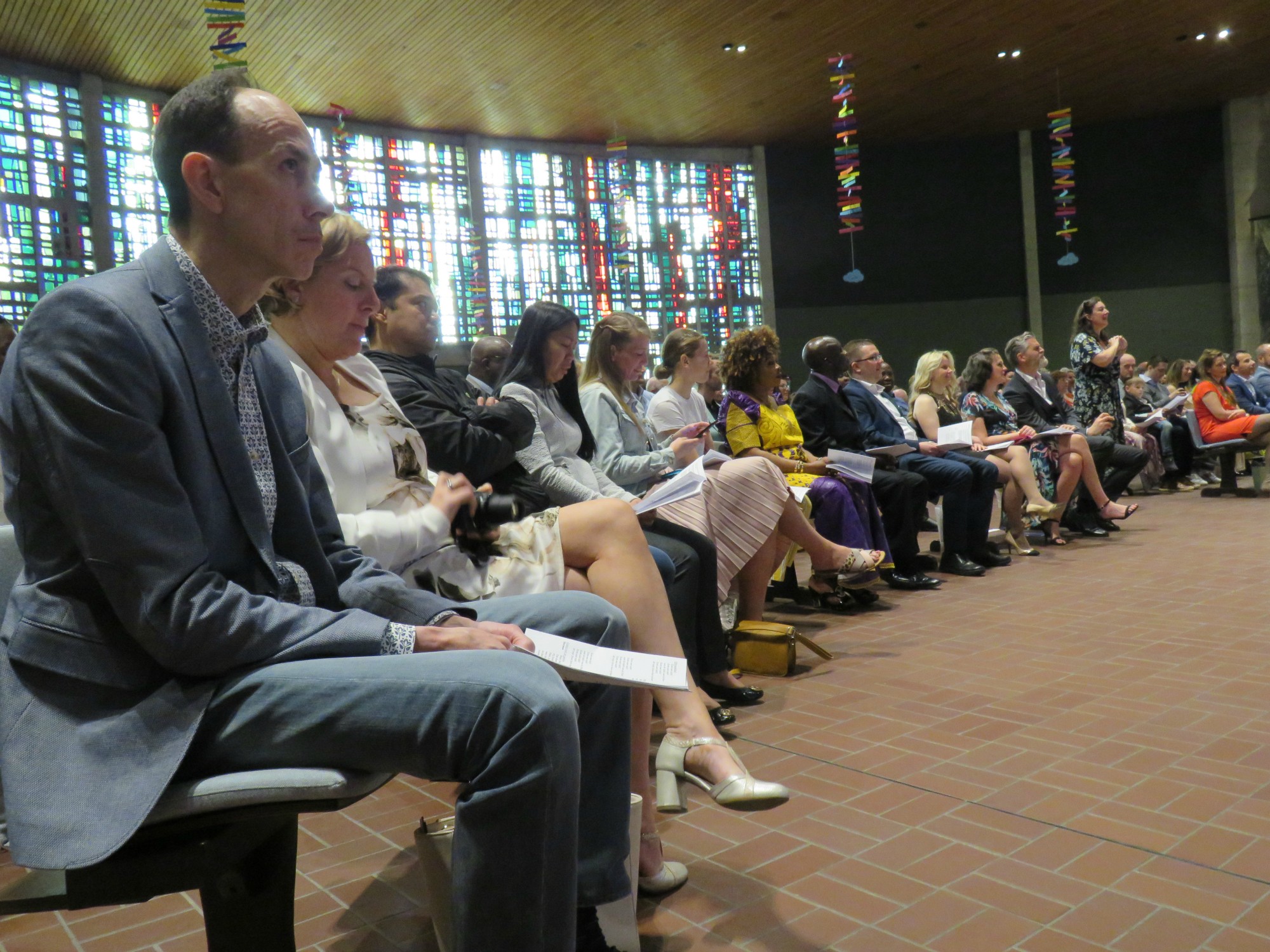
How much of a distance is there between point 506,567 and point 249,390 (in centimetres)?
84

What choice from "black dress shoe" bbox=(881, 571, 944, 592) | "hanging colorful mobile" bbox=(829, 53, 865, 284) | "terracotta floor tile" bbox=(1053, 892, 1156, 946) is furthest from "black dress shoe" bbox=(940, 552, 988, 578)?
"hanging colorful mobile" bbox=(829, 53, 865, 284)

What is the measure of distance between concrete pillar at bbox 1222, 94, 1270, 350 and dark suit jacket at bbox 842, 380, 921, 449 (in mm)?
12876

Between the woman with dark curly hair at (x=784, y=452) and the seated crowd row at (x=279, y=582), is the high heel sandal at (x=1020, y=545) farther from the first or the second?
the seated crowd row at (x=279, y=582)

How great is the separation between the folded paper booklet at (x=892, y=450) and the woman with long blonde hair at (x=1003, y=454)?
0.90 meters

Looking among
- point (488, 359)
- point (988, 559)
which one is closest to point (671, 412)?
point (488, 359)

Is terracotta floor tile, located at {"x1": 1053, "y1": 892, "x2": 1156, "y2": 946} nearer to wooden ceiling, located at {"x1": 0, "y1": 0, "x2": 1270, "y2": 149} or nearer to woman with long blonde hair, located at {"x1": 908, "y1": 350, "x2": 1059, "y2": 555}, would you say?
woman with long blonde hair, located at {"x1": 908, "y1": 350, "x2": 1059, "y2": 555}

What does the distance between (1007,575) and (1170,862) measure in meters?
3.93

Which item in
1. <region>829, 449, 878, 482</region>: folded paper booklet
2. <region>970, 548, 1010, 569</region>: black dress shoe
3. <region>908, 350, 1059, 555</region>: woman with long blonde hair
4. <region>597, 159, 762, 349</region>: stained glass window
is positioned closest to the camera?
<region>829, 449, 878, 482</region>: folded paper booklet

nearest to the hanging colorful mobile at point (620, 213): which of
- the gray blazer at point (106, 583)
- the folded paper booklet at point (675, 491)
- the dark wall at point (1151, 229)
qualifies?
the dark wall at point (1151, 229)

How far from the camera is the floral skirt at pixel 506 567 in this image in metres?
2.16

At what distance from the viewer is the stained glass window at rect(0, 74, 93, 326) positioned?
1059cm

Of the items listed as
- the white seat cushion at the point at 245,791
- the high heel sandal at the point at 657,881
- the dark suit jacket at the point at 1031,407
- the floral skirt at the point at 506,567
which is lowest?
the high heel sandal at the point at 657,881

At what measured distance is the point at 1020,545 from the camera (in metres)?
6.76

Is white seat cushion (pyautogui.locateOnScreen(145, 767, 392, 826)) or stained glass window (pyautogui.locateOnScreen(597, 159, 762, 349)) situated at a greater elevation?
stained glass window (pyautogui.locateOnScreen(597, 159, 762, 349))
